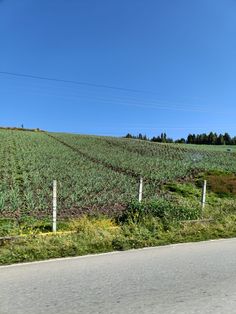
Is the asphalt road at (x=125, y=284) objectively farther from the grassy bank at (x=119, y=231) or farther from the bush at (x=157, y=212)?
the bush at (x=157, y=212)

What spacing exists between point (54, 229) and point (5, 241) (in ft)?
5.15

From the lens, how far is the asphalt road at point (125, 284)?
13.9ft

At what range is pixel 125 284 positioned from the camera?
5.07 metres

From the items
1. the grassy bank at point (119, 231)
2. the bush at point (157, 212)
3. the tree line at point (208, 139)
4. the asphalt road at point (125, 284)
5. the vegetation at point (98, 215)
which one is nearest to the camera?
the asphalt road at point (125, 284)

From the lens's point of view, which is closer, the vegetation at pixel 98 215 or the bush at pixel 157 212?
the vegetation at pixel 98 215

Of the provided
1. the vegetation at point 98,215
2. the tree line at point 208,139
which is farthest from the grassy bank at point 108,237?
the tree line at point 208,139

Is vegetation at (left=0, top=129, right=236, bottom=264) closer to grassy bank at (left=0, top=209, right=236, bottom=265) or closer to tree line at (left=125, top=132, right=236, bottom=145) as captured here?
grassy bank at (left=0, top=209, right=236, bottom=265)

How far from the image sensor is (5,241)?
700 centimetres

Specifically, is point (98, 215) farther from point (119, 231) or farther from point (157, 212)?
point (119, 231)

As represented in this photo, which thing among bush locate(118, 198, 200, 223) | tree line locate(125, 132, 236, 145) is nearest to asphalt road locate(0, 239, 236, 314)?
bush locate(118, 198, 200, 223)

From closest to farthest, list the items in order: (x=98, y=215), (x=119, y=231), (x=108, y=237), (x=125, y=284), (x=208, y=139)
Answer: (x=125, y=284), (x=108, y=237), (x=119, y=231), (x=98, y=215), (x=208, y=139)


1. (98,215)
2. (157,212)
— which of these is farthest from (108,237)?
(98,215)

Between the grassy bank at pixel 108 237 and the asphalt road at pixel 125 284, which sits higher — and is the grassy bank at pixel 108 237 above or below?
above

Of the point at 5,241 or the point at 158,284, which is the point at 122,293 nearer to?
the point at 158,284
